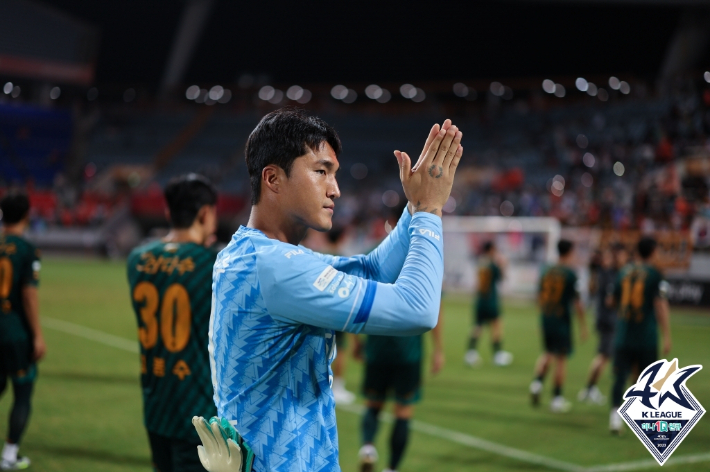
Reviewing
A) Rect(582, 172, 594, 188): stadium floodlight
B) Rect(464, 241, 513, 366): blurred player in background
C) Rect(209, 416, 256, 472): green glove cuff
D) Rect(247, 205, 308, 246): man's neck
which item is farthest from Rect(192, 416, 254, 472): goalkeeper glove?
Rect(582, 172, 594, 188): stadium floodlight

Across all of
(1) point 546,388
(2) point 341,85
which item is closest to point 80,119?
(2) point 341,85

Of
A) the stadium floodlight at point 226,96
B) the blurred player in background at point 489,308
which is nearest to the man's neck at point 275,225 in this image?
the blurred player in background at point 489,308

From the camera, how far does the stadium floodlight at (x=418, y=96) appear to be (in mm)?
41528

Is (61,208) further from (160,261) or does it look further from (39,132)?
(160,261)

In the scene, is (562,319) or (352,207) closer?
(562,319)

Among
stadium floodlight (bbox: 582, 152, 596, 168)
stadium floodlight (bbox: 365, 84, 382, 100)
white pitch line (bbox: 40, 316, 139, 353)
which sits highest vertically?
stadium floodlight (bbox: 365, 84, 382, 100)

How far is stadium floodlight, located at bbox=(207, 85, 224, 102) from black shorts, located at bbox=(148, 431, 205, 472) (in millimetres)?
46029

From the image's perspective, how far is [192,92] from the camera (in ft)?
157

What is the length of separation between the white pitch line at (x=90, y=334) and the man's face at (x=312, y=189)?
35.8 feet

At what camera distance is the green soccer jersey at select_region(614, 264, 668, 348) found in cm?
736

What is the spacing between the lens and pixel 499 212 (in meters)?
26.1

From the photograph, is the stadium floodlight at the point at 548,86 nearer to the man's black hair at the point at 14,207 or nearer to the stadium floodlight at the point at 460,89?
the stadium floodlight at the point at 460,89

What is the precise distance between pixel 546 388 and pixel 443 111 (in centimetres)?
Result: 3266

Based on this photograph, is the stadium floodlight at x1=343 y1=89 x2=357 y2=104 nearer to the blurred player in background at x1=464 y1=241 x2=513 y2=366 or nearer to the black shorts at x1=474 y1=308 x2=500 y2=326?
the blurred player in background at x1=464 y1=241 x2=513 y2=366
